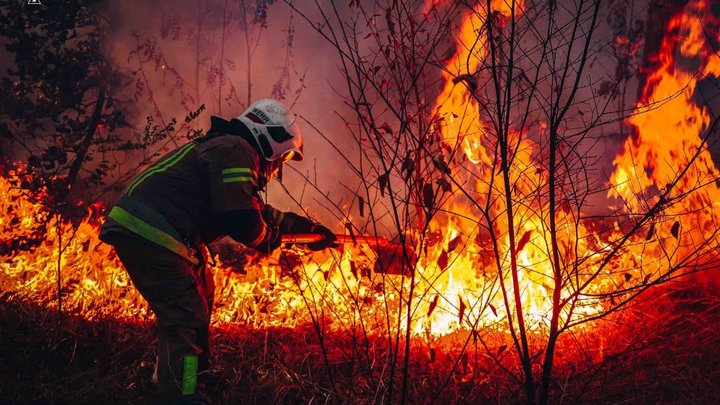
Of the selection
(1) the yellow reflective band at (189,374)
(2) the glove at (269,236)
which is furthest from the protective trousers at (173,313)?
(2) the glove at (269,236)

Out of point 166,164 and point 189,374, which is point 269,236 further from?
point 189,374

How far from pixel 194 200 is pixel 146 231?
347 mm

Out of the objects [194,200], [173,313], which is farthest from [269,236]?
[173,313]

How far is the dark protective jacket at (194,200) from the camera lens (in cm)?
370

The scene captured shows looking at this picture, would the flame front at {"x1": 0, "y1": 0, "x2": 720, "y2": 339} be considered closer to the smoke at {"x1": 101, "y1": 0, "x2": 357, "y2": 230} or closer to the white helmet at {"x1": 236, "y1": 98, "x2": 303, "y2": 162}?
the white helmet at {"x1": 236, "y1": 98, "x2": 303, "y2": 162}

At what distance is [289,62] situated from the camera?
976 centimetres

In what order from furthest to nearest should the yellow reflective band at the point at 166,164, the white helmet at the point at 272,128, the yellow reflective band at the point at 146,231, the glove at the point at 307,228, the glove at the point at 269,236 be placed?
the glove at the point at 307,228 < the white helmet at the point at 272,128 < the glove at the point at 269,236 < the yellow reflective band at the point at 166,164 < the yellow reflective band at the point at 146,231

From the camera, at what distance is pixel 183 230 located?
379 cm

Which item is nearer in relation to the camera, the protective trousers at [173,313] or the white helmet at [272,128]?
the protective trousers at [173,313]

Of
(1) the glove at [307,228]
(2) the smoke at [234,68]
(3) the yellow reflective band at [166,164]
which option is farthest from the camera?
(2) the smoke at [234,68]

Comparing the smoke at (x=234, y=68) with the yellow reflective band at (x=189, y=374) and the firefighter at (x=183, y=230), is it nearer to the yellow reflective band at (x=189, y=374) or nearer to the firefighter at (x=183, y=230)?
the firefighter at (x=183, y=230)

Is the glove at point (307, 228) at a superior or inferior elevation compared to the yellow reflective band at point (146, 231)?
superior

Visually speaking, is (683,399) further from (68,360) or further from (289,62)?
(289,62)

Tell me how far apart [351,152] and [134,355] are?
5845 mm
